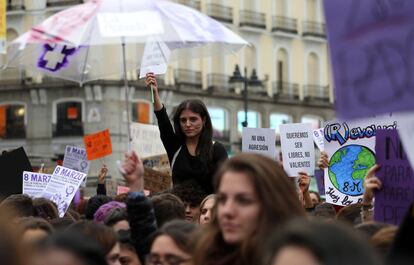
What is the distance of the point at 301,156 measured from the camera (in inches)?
435

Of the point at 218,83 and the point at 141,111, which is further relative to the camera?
the point at 218,83

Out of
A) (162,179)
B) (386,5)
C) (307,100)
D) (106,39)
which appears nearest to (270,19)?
(307,100)

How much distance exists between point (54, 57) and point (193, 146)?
130 centimetres

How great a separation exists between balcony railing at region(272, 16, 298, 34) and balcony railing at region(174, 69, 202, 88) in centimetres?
589

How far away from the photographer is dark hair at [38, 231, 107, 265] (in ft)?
12.5

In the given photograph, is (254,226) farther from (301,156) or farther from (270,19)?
(270,19)

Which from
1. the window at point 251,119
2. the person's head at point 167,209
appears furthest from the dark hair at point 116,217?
the window at point 251,119

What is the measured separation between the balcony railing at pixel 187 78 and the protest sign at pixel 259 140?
38317 millimetres

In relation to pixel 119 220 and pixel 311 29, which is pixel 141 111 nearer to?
pixel 311 29

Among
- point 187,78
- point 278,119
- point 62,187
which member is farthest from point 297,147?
point 278,119

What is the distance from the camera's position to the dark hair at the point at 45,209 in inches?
338

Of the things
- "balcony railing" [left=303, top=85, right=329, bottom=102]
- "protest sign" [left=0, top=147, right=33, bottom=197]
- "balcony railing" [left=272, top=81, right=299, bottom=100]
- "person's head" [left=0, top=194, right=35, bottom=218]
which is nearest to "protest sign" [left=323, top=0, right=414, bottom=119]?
"person's head" [left=0, top=194, right=35, bottom=218]

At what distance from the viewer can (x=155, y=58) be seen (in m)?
9.63

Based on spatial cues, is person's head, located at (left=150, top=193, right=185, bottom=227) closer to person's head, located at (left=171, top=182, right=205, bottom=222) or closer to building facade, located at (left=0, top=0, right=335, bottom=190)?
person's head, located at (left=171, top=182, right=205, bottom=222)
